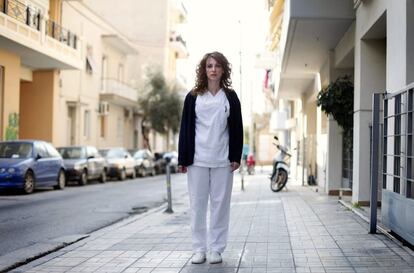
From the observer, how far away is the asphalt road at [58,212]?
372 inches

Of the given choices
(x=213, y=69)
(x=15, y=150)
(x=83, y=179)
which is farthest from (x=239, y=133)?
(x=83, y=179)

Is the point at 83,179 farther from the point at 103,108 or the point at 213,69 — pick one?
the point at 213,69

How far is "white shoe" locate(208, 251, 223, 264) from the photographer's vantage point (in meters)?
6.40

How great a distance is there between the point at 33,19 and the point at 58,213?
12318 millimetres

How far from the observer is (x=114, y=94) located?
122ft

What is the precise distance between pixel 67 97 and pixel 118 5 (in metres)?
22.6

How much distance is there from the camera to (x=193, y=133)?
650 cm

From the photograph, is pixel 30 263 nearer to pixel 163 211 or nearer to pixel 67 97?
pixel 163 211

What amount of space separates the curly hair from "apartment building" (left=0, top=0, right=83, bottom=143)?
14.9m

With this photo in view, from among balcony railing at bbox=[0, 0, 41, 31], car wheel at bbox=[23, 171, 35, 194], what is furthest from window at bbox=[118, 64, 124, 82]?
car wheel at bbox=[23, 171, 35, 194]

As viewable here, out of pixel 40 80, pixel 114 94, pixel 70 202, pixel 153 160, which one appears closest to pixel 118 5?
pixel 114 94

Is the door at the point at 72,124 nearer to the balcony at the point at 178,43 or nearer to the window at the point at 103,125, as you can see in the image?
the window at the point at 103,125

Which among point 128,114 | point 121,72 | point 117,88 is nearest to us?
point 117,88

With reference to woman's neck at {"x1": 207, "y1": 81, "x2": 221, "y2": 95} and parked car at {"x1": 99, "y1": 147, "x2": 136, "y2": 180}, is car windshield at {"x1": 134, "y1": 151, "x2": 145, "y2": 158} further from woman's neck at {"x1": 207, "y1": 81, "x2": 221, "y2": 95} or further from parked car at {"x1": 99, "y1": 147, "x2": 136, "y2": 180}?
woman's neck at {"x1": 207, "y1": 81, "x2": 221, "y2": 95}
